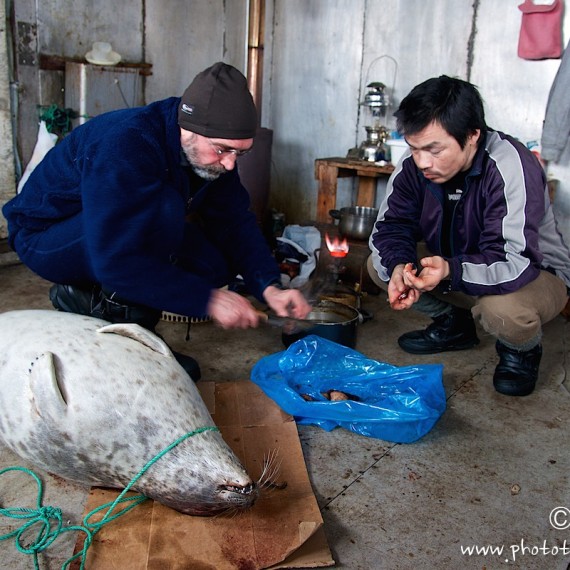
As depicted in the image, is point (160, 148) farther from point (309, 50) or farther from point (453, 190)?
point (309, 50)

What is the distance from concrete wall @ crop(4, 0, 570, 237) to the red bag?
82mm

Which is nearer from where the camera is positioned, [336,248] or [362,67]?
[336,248]

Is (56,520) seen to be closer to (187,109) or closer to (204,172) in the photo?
(204,172)

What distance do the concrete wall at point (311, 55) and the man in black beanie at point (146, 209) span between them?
243 centimetres

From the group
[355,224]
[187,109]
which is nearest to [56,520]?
[187,109]

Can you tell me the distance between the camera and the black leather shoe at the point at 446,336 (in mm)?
3137

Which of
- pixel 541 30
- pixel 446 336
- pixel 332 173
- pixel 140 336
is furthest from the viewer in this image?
pixel 332 173

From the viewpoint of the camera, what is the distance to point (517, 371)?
2744 millimetres

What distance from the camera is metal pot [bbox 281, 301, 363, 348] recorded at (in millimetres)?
2842

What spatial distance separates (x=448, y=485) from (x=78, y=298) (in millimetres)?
1652

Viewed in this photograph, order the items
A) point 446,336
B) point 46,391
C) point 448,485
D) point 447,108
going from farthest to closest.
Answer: point 446,336, point 447,108, point 448,485, point 46,391

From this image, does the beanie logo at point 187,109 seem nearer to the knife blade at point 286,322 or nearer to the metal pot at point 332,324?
the knife blade at point 286,322

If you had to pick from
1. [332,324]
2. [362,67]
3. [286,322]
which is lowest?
[332,324]

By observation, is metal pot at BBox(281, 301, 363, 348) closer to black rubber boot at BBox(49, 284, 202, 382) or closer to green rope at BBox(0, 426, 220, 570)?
black rubber boot at BBox(49, 284, 202, 382)
